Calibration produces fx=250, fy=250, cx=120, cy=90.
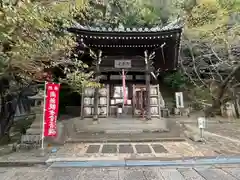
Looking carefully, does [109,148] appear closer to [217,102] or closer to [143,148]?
[143,148]

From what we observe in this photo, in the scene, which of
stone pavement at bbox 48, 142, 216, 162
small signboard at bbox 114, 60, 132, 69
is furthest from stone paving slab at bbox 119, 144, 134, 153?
small signboard at bbox 114, 60, 132, 69

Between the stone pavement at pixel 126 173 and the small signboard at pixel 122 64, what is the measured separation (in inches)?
275

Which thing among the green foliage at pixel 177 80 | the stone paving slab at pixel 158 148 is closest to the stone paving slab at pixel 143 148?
the stone paving slab at pixel 158 148

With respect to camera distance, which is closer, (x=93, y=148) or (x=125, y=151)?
(x=125, y=151)

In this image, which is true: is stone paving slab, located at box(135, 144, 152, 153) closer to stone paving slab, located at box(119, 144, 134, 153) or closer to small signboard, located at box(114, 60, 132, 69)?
stone paving slab, located at box(119, 144, 134, 153)

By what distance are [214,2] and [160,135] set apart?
35.8 ft

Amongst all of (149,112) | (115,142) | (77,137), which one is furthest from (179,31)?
(77,137)

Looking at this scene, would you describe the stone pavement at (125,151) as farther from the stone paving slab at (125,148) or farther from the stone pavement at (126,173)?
the stone pavement at (126,173)

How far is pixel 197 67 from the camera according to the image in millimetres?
22594

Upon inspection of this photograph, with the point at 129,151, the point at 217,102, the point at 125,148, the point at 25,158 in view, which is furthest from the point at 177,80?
the point at 25,158

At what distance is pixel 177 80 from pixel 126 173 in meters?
18.4

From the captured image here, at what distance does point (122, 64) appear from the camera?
493 inches

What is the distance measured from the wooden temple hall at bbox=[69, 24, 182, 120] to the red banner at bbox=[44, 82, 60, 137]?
3.10m

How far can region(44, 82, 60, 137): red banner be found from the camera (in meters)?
8.52
